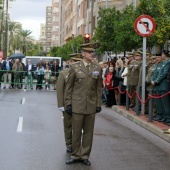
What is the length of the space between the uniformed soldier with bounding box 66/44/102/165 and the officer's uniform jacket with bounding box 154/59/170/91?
5.20 meters

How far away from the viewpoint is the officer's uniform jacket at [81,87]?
8914mm

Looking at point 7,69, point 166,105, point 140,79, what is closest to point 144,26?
point 140,79

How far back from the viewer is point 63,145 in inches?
422

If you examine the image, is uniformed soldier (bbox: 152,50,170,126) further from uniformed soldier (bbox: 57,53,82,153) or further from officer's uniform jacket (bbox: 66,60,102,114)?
officer's uniform jacket (bbox: 66,60,102,114)

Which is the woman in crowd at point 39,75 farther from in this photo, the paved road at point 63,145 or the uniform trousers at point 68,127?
the uniform trousers at point 68,127

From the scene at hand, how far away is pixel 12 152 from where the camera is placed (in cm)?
976

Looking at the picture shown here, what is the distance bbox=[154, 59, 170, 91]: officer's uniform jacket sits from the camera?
13874 millimetres

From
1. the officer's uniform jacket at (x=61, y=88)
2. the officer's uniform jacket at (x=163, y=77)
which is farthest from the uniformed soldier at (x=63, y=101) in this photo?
the officer's uniform jacket at (x=163, y=77)

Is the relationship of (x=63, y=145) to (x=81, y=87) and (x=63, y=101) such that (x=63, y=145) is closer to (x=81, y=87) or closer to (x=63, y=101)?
(x=63, y=101)

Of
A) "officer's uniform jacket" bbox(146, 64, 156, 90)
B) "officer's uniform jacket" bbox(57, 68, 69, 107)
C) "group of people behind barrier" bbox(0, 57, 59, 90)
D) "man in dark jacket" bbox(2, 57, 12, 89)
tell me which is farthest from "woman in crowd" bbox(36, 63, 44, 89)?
"officer's uniform jacket" bbox(57, 68, 69, 107)

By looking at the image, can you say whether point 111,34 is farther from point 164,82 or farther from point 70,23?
point 70,23

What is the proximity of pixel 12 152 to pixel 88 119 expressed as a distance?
173 cm

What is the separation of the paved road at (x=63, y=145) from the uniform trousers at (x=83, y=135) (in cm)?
23

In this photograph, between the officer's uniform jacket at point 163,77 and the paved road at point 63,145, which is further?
the officer's uniform jacket at point 163,77
